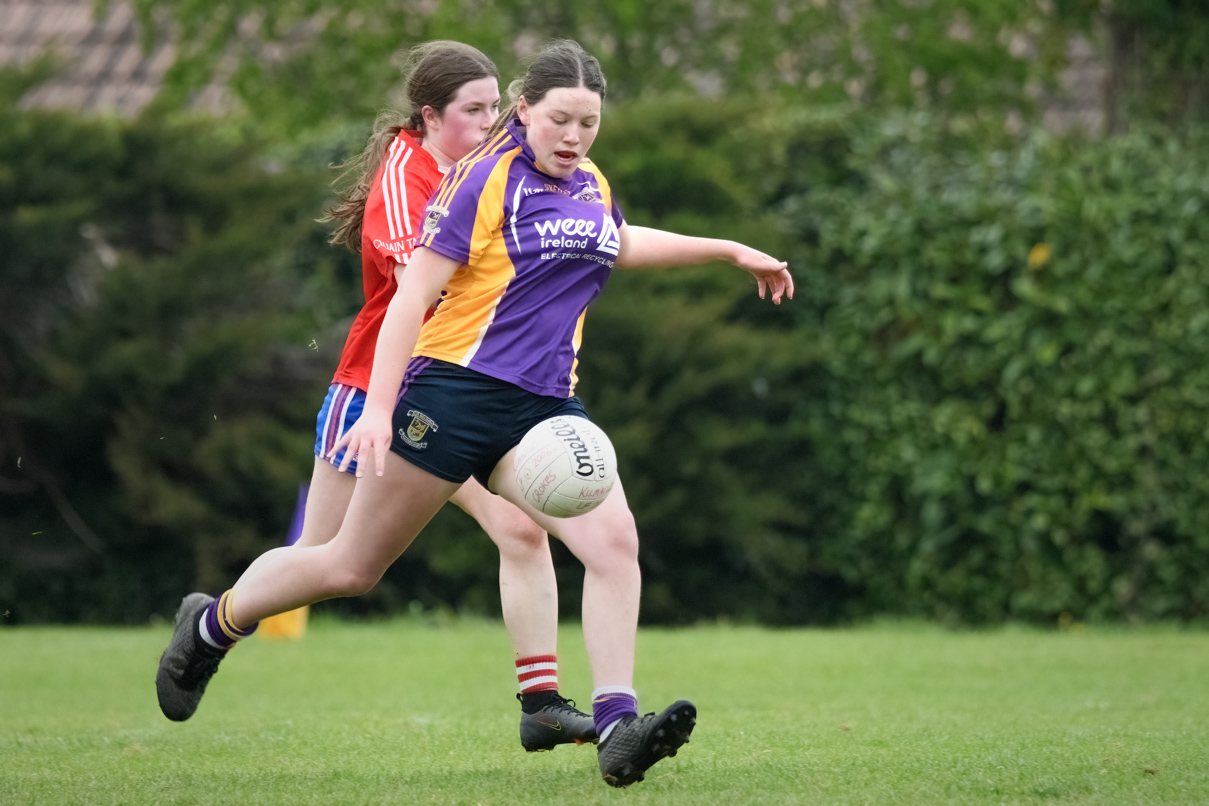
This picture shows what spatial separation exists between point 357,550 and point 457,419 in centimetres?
51

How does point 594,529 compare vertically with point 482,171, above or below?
below

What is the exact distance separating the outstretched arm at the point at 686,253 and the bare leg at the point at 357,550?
93cm

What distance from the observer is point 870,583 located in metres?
10.6

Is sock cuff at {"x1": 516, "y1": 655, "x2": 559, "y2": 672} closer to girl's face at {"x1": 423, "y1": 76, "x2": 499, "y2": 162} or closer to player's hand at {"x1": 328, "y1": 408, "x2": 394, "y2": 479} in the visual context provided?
player's hand at {"x1": 328, "y1": 408, "x2": 394, "y2": 479}

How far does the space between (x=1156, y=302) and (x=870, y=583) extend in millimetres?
2887

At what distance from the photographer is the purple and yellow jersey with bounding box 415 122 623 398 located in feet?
12.9

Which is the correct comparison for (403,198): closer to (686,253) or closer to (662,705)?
(686,253)

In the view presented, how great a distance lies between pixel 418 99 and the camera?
460cm

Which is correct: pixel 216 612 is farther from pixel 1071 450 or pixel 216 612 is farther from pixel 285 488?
pixel 1071 450

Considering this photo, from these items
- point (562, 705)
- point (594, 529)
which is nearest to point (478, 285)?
point (594, 529)

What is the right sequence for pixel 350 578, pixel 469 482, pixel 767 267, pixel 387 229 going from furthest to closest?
pixel 469 482, pixel 767 267, pixel 387 229, pixel 350 578

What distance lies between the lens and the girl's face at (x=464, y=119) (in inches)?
179

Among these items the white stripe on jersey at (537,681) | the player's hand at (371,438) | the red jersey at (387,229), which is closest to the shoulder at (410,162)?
the red jersey at (387,229)

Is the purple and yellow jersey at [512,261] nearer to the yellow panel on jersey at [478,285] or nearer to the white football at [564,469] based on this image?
the yellow panel on jersey at [478,285]
